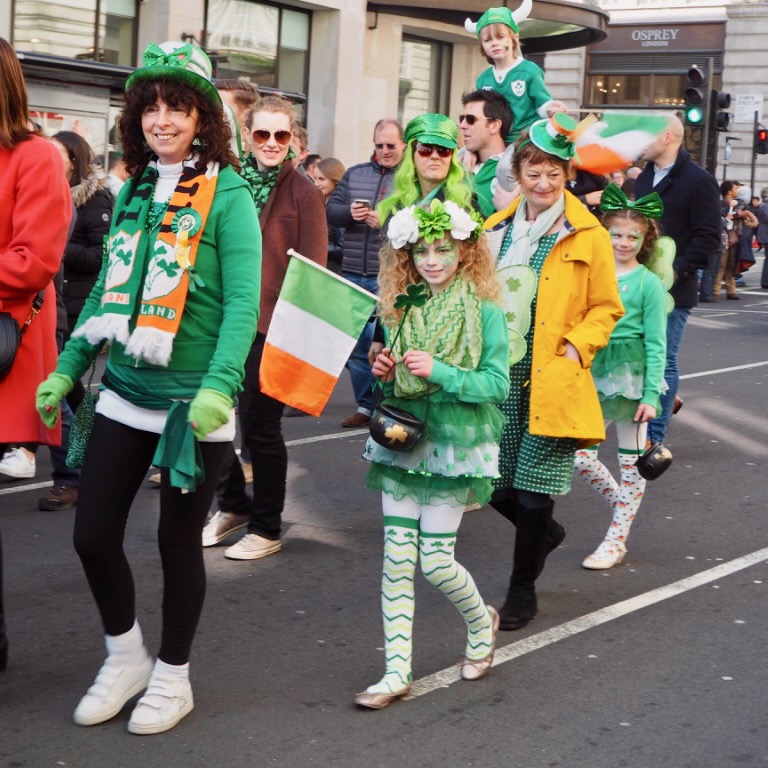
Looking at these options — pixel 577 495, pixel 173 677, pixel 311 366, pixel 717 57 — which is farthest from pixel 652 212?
pixel 717 57

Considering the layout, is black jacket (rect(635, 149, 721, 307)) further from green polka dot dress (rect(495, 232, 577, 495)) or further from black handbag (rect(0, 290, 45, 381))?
black handbag (rect(0, 290, 45, 381))

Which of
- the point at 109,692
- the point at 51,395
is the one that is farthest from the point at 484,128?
the point at 109,692

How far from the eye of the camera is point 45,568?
5590 millimetres

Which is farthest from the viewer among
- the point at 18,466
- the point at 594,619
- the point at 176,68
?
the point at 18,466

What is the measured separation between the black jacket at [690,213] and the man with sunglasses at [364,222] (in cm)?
186

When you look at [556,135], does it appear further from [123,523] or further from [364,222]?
[364,222]

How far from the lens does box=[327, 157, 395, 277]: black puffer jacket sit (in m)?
8.91

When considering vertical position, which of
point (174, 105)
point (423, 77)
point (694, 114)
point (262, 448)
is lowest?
point (262, 448)

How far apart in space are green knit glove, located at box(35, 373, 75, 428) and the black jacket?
15.5ft

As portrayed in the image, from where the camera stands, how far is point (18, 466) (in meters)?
7.32

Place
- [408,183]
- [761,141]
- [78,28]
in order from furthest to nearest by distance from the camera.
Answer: [761,141]
[78,28]
[408,183]

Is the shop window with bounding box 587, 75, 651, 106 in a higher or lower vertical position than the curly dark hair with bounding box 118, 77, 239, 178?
higher

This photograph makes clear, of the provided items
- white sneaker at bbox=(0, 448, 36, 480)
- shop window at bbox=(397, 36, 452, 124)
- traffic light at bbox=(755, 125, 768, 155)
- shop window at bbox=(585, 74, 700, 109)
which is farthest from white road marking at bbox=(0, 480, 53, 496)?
shop window at bbox=(585, 74, 700, 109)

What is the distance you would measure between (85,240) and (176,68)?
440 cm
